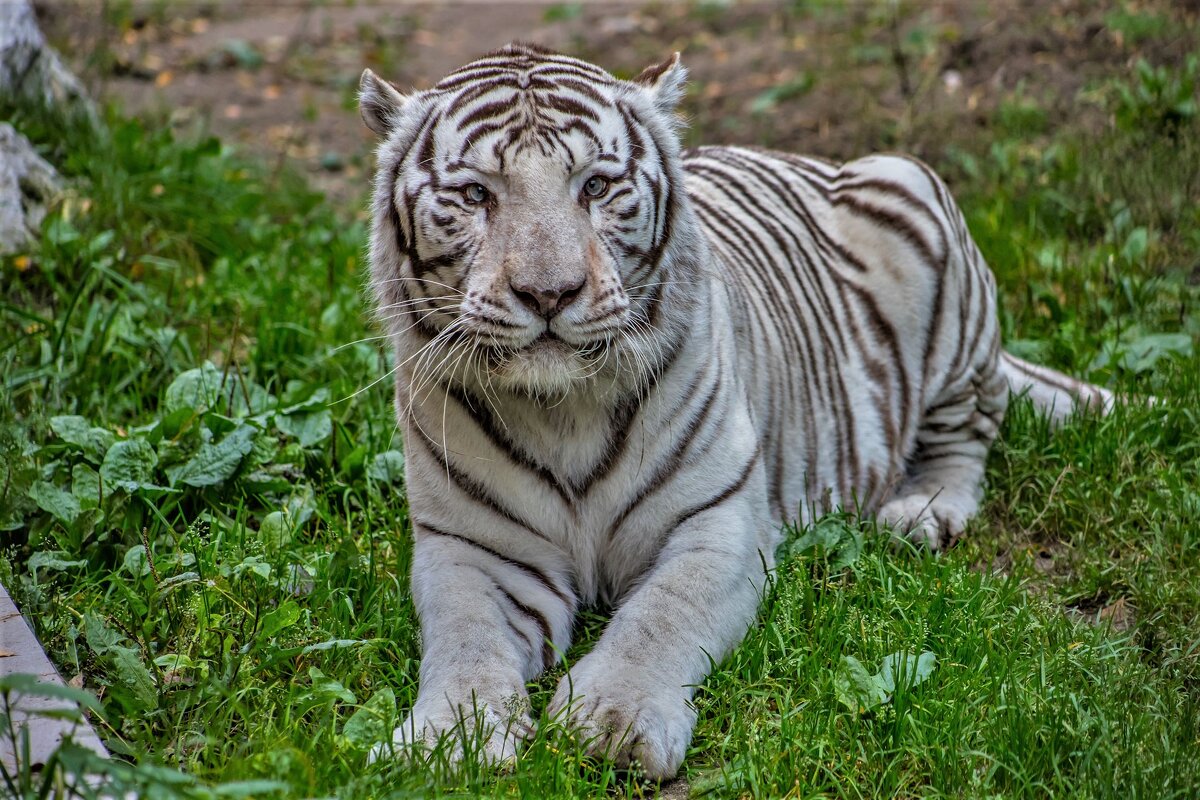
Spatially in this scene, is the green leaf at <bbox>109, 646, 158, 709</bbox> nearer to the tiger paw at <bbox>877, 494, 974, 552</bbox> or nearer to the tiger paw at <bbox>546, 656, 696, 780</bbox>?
the tiger paw at <bbox>546, 656, 696, 780</bbox>

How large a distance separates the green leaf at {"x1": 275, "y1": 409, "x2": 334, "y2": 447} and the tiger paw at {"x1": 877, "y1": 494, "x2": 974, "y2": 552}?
1764 millimetres

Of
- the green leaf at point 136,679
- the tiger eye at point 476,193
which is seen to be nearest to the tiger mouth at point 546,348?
the tiger eye at point 476,193

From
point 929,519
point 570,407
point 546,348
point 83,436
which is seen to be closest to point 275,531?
point 83,436

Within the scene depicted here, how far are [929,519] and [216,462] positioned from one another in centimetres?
212

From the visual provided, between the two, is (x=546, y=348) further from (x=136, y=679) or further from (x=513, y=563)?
(x=136, y=679)

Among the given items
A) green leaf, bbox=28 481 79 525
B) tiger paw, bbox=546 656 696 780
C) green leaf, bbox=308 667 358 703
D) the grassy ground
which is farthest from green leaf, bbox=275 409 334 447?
tiger paw, bbox=546 656 696 780

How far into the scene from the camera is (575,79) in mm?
3244

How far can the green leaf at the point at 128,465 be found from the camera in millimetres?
3691

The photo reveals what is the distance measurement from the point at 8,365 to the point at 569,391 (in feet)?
6.87

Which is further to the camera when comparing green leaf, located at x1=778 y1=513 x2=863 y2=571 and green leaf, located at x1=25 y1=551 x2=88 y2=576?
green leaf, located at x1=778 y1=513 x2=863 y2=571

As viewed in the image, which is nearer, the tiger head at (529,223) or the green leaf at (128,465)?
the tiger head at (529,223)

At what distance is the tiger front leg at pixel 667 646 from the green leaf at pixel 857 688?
321 millimetres

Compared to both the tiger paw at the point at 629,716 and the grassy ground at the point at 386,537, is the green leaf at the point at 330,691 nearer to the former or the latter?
the grassy ground at the point at 386,537

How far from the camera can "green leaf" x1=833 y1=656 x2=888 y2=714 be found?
288 centimetres
